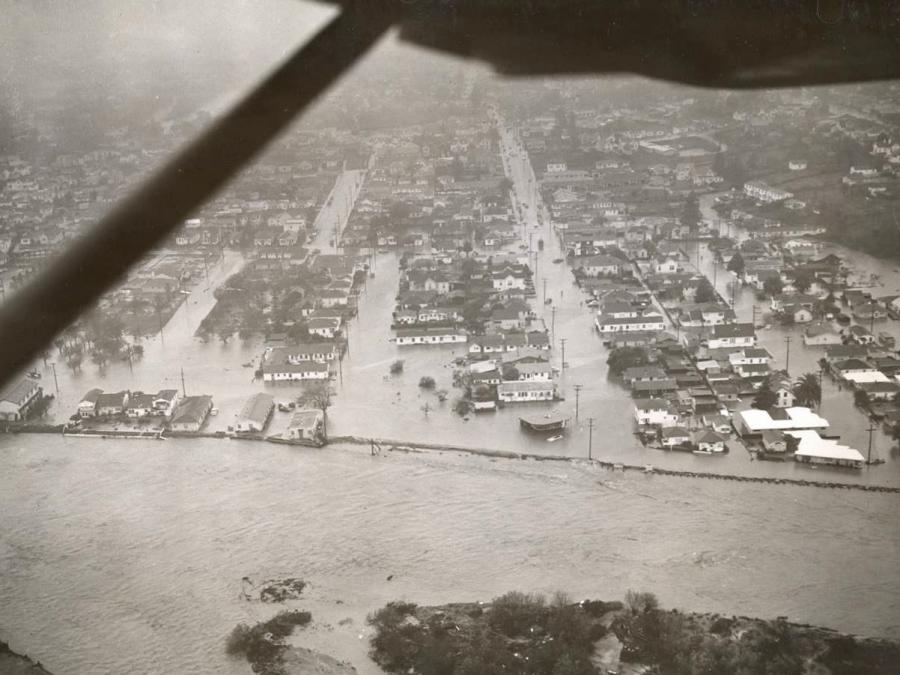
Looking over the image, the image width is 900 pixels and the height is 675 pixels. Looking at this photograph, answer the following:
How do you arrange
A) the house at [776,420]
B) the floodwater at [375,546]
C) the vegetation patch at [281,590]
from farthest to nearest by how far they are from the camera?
the house at [776,420] → the vegetation patch at [281,590] → the floodwater at [375,546]

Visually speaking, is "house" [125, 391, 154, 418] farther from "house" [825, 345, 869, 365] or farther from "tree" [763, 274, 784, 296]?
"tree" [763, 274, 784, 296]

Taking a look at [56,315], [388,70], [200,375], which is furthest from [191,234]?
[56,315]

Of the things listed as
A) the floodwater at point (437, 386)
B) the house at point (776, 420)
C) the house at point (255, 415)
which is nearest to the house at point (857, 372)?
the floodwater at point (437, 386)

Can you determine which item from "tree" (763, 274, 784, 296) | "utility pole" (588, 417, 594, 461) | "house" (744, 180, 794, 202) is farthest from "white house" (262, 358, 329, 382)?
"house" (744, 180, 794, 202)

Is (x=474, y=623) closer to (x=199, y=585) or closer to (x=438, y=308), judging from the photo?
(x=199, y=585)

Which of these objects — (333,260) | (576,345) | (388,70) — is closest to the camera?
(388,70)

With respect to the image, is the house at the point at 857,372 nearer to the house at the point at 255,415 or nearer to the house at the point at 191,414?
the house at the point at 255,415

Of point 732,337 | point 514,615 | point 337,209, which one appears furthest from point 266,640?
point 337,209
